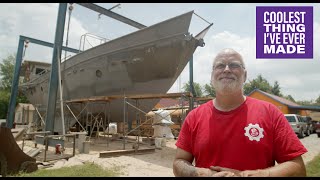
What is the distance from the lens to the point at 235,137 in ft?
6.40

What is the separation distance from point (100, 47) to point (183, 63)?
13.2ft

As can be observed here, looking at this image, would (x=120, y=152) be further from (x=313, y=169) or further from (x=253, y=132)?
(x=253, y=132)

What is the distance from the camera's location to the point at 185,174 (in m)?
1.98

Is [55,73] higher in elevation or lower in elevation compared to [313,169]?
higher

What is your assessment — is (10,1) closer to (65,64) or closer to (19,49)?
(65,64)

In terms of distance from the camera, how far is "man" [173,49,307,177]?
1.86 metres

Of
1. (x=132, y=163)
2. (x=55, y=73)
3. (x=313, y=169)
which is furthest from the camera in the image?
(x=55, y=73)

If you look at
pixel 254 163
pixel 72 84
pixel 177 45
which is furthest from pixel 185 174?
pixel 72 84

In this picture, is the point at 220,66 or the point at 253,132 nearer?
the point at 253,132

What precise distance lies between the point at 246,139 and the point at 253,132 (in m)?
0.07

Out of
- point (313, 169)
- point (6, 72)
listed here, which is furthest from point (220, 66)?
point (6, 72)

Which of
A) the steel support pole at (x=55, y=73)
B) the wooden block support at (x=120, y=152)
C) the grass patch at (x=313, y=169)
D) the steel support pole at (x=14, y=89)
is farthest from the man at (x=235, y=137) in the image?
the steel support pole at (x=14, y=89)

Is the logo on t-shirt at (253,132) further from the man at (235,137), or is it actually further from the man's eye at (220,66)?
the man's eye at (220,66)

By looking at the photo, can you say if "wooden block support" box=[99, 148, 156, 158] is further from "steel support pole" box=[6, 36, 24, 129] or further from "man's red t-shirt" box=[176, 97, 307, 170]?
"steel support pole" box=[6, 36, 24, 129]
